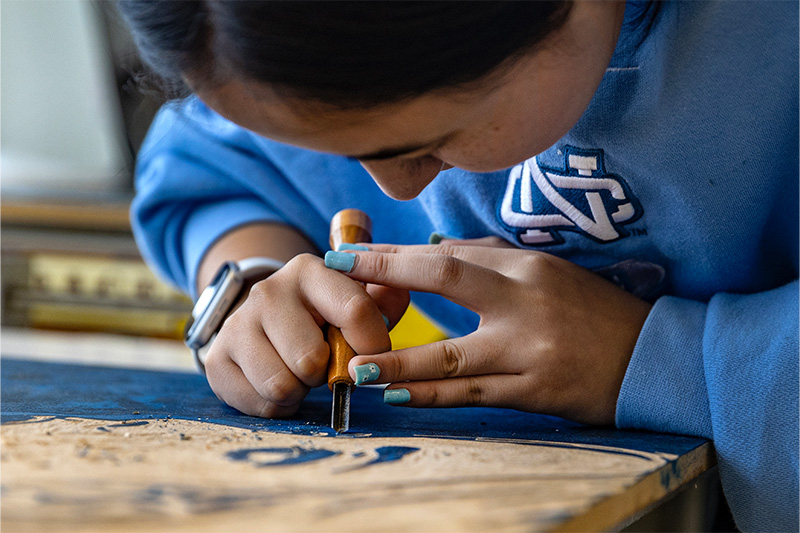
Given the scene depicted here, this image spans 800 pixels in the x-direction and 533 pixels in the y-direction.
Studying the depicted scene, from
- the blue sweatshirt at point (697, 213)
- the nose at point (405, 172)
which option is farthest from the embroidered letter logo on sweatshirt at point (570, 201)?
the nose at point (405, 172)

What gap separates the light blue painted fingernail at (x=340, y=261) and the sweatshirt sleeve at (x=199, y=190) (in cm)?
29

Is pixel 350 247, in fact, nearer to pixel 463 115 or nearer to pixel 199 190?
pixel 463 115

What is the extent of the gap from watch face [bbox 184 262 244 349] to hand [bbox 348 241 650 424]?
0.55 feet

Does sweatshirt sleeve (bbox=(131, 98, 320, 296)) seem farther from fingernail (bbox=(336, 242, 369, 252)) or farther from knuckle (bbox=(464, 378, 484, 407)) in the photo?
knuckle (bbox=(464, 378, 484, 407))

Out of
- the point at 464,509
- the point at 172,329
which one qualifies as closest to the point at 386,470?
the point at 464,509

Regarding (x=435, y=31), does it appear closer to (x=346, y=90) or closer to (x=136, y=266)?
(x=346, y=90)

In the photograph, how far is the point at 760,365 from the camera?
421 mm

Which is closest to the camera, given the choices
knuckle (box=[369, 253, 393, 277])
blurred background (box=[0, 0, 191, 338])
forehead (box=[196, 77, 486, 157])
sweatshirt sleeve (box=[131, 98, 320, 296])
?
forehead (box=[196, 77, 486, 157])

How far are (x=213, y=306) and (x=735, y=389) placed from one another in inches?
15.8

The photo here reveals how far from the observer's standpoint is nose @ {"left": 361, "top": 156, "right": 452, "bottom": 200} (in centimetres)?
41

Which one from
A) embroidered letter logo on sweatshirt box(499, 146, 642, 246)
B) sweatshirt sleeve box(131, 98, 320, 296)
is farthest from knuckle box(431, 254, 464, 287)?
sweatshirt sleeve box(131, 98, 320, 296)

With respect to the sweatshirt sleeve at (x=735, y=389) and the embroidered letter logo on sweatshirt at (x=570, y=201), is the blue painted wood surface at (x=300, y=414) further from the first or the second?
the embroidered letter logo on sweatshirt at (x=570, y=201)

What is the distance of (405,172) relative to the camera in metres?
0.42

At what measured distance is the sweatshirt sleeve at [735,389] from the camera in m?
0.40
